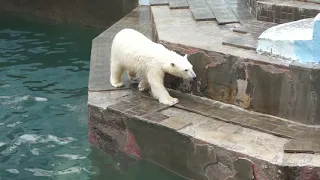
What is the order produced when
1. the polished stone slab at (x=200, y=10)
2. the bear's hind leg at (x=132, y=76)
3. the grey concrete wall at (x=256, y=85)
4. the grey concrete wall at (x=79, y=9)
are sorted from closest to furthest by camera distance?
1. the grey concrete wall at (x=256, y=85)
2. the bear's hind leg at (x=132, y=76)
3. the polished stone slab at (x=200, y=10)
4. the grey concrete wall at (x=79, y=9)

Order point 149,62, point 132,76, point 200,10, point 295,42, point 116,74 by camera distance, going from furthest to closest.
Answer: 1. point 200,10
2. point 132,76
3. point 116,74
4. point 149,62
5. point 295,42

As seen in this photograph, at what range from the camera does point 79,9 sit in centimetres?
1182

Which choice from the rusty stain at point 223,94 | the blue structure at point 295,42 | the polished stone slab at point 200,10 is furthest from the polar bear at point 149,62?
the polished stone slab at point 200,10

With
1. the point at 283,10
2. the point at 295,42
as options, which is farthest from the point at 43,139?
the point at 283,10

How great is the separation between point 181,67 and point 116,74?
1086mm

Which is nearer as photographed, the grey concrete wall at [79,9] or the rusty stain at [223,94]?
the rusty stain at [223,94]

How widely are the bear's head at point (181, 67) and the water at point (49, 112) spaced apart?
3.28ft

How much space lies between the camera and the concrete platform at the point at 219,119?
4.39 meters

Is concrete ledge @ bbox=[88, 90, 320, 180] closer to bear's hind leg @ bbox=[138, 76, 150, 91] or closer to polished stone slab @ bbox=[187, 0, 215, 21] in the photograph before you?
bear's hind leg @ bbox=[138, 76, 150, 91]

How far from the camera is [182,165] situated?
16.2ft

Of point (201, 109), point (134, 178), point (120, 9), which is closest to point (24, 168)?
point (134, 178)

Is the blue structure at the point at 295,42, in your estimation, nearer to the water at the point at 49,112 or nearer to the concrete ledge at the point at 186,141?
the concrete ledge at the point at 186,141

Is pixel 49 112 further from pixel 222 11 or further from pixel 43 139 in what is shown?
pixel 222 11

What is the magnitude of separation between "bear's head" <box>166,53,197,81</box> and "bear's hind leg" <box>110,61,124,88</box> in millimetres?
831
